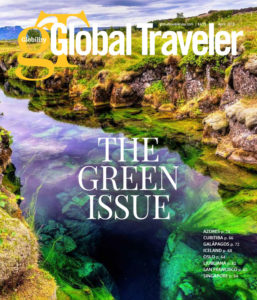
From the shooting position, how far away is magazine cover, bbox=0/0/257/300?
5.88 meters

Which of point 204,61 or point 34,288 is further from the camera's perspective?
point 204,61

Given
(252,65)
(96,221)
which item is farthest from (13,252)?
(252,65)

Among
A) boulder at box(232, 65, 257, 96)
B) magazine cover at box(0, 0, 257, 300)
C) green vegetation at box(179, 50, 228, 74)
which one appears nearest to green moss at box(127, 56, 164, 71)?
magazine cover at box(0, 0, 257, 300)

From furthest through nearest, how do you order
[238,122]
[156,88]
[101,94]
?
[101,94] < [156,88] < [238,122]

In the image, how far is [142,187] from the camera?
9812mm

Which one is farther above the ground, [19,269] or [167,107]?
[167,107]

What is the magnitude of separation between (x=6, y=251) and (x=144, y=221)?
4655 millimetres

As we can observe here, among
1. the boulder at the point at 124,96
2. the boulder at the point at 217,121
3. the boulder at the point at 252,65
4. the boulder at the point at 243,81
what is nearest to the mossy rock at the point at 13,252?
the boulder at the point at 217,121

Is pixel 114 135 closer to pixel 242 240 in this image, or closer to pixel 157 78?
pixel 157 78

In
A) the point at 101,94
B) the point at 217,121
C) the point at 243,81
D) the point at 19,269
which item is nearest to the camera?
the point at 19,269

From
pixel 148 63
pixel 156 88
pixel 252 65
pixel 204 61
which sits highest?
pixel 148 63

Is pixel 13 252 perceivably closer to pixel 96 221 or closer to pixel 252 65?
pixel 96 221

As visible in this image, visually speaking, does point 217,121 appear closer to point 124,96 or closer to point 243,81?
point 243,81

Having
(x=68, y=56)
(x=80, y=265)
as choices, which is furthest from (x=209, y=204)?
(x=68, y=56)
